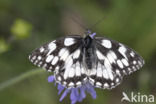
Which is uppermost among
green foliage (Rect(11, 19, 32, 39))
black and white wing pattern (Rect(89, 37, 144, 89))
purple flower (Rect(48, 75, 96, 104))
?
green foliage (Rect(11, 19, 32, 39))

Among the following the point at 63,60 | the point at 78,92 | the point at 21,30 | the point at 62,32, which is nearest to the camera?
the point at 63,60

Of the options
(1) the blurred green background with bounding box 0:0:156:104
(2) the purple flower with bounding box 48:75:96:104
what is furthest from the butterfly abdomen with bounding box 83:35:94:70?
(1) the blurred green background with bounding box 0:0:156:104

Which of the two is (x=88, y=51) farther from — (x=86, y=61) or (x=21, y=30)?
(x=21, y=30)

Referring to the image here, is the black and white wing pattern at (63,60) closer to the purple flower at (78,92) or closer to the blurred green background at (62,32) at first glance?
the purple flower at (78,92)

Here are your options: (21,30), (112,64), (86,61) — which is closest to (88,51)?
(86,61)

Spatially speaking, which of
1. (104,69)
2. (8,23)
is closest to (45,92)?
(8,23)

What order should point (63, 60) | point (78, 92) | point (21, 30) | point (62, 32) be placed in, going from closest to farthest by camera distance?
point (63, 60)
point (78, 92)
point (21, 30)
point (62, 32)

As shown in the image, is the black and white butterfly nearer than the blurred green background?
Yes

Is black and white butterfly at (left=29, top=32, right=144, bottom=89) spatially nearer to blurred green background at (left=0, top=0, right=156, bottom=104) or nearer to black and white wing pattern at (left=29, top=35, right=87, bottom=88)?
black and white wing pattern at (left=29, top=35, right=87, bottom=88)
